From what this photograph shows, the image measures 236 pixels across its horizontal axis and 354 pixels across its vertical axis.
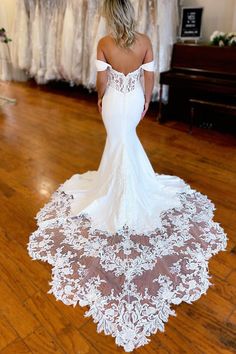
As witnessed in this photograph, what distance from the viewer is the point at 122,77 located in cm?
178

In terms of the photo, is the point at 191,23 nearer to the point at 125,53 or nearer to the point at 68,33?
the point at 68,33

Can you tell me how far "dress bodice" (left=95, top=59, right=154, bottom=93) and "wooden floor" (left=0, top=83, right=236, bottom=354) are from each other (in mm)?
1168

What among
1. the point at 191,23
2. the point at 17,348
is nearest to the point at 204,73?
the point at 191,23

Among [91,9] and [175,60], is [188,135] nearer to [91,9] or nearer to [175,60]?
[175,60]

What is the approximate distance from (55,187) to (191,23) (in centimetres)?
291

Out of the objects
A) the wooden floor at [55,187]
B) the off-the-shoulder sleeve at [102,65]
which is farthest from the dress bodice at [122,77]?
the wooden floor at [55,187]

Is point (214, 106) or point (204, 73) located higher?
point (204, 73)

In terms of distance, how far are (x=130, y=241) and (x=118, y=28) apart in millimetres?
1360

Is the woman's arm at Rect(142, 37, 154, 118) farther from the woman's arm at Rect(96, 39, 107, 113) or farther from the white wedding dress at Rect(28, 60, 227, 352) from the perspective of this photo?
the woman's arm at Rect(96, 39, 107, 113)

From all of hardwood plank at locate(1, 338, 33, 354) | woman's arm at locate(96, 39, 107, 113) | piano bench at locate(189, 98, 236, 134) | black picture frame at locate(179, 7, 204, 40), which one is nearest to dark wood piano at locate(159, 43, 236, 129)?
piano bench at locate(189, 98, 236, 134)

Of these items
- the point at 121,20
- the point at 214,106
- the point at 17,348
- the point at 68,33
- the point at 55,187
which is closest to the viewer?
the point at 17,348

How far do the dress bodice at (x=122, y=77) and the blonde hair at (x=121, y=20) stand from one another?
168mm

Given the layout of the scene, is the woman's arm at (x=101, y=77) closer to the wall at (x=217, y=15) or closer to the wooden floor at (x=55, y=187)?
the wooden floor at (x=55, y=187)

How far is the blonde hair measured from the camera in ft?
5.15
